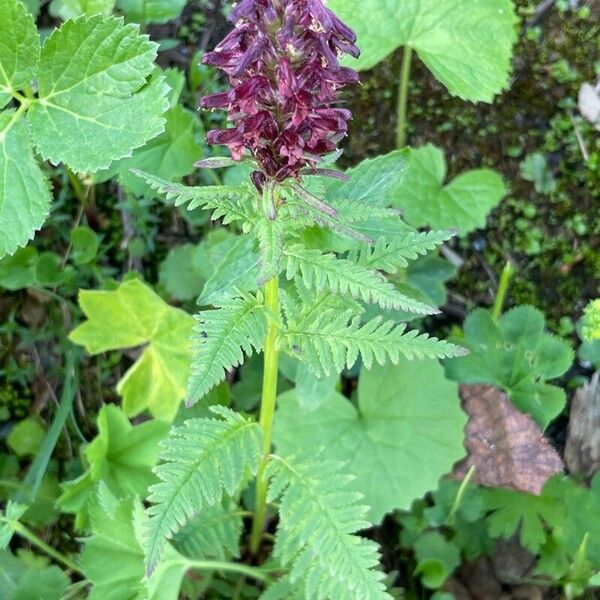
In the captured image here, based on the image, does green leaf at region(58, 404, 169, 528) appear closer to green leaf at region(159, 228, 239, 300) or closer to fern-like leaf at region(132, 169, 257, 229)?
green leaf at region(159, 228, 239, 300)

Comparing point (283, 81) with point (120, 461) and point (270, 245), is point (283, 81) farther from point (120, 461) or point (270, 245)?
point (120, 461)

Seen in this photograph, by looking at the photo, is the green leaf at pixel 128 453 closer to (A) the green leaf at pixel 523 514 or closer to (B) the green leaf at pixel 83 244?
(B) the green leaf at pixel 83 244

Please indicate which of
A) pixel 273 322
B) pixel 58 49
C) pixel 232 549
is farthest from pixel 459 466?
pixel 58 49

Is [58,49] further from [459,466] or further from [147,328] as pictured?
[459,466]

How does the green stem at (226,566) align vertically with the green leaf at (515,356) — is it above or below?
below

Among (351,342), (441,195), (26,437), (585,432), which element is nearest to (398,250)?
(351,342)

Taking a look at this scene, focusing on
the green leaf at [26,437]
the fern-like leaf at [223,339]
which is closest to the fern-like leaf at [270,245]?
the fern-like leaf at [223,339]
